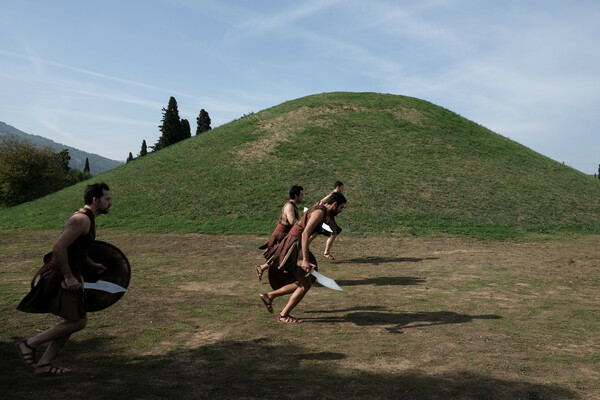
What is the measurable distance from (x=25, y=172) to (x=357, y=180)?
4487cm

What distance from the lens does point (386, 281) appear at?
11125 millimetres

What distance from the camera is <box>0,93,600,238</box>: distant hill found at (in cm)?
2314

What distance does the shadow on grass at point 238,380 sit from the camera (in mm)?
4469

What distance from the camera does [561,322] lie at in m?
7.42

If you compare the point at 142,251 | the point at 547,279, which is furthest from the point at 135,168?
the point at 547,279

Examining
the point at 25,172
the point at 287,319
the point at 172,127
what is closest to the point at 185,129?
the point at 172,127

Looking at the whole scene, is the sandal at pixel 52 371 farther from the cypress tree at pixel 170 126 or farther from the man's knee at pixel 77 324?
the cypress tree at pixel 170 126

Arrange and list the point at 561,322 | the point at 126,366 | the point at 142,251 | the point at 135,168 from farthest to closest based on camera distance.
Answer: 1. the point at 135,168
2. the point at 142,251
3. the point at 561,322
4. the point at 126,366

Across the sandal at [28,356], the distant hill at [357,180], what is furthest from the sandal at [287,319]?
the distant hill at [357,180]

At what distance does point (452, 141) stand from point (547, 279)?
2667cm

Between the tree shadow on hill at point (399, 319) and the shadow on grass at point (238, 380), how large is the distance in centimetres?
170

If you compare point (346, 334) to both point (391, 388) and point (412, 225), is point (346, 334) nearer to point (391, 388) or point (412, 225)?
point (391, 388)

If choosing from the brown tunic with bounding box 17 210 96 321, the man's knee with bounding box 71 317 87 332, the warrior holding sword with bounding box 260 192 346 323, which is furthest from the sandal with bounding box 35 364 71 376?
the warrior holding sword with bounding box 260 192 346 323

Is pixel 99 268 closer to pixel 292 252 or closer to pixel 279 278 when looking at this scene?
pixel 292 252
